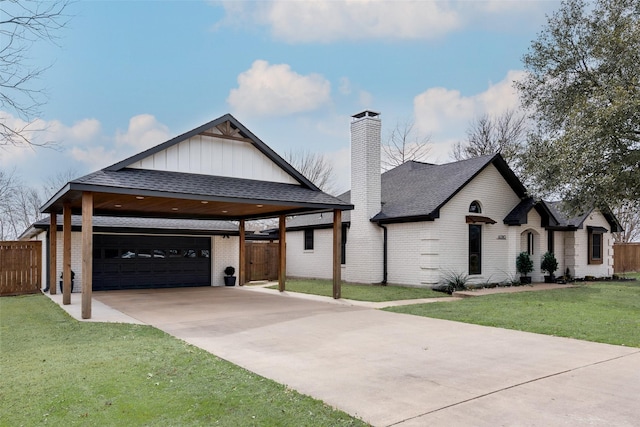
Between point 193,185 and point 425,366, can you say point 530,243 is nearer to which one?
point 193,185

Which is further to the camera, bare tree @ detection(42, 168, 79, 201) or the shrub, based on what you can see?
bare tree @ detection(42, 168, 79, 201)

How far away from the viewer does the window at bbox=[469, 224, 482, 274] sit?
17.4m

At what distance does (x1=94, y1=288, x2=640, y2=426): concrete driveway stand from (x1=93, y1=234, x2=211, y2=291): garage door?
702 centimetres

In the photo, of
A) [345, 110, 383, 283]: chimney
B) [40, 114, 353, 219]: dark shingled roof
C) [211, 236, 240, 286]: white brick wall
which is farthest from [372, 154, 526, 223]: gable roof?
[211, 236, 240, 286]: white brick wall

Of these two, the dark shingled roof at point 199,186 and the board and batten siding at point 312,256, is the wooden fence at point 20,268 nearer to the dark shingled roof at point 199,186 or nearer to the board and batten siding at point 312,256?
the dark shingled roof at point 199,186

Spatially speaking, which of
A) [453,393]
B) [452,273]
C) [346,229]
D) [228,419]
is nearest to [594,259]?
[452,273]

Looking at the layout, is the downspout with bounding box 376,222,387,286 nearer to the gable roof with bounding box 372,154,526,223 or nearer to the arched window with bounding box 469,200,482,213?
the gable roof with bounding box 372,154,526,223

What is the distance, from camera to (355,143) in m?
18.7

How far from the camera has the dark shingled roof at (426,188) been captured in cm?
1645

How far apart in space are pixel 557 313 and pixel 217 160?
9.48 m

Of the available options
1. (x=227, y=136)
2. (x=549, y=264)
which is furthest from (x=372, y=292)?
(x=549, y=264)

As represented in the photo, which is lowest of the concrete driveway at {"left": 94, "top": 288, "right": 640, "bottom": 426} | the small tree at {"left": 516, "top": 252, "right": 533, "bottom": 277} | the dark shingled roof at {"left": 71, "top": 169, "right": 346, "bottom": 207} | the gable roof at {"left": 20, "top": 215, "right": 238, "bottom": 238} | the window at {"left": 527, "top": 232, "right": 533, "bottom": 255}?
the concrete driveway at {"left": 94, "top": 288, "right": 640, "bottom": 426}

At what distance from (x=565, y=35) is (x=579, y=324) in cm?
1266

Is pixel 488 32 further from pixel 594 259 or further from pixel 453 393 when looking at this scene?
pixel 453 393
